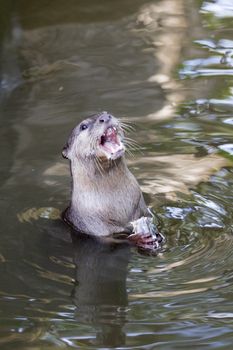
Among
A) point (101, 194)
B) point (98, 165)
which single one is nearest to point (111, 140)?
point (98, 165)

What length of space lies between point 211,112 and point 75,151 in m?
1.72

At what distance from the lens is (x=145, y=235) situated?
4574mm

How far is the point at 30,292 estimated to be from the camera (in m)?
4.15

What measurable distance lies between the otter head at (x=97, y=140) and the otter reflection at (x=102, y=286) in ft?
1.45

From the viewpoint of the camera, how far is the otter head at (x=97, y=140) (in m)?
4.52

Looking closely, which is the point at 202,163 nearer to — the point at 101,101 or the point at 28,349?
the point at 101,101

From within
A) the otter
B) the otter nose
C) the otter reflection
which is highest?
the otter nose

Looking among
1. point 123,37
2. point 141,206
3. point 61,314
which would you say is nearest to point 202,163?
point 141,206

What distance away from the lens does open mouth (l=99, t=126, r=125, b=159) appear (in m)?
4.45

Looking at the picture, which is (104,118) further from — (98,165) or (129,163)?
(129,163)

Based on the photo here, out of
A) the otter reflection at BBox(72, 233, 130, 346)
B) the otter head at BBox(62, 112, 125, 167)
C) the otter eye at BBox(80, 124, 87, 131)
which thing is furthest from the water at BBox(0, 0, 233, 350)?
the otter eye at BBox(80, 124, 87, 131)

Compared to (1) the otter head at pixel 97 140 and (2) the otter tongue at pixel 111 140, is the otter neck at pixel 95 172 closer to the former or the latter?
(1) the otter head at pixel 97 140

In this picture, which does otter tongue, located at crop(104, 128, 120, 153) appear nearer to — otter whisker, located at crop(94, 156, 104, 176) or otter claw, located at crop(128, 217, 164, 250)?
otter whisker, located at crop(94, 156, 104, 176)

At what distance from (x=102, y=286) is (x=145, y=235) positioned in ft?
1.43
